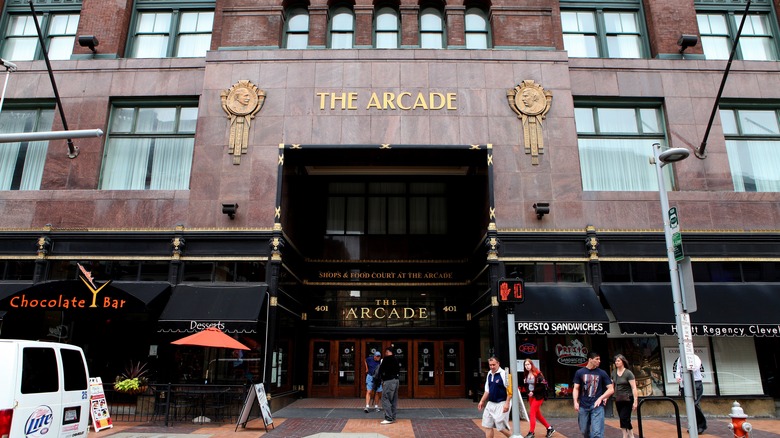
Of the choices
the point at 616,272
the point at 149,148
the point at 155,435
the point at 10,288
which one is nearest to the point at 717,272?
the point at 616,272

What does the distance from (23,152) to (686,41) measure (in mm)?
24100

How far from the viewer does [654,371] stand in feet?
51.5

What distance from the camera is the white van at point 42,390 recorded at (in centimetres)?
695

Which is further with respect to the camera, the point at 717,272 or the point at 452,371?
the point at 452,371

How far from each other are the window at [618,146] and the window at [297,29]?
10.4 metres

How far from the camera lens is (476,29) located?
19.9m

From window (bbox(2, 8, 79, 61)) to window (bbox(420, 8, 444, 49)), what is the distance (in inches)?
530

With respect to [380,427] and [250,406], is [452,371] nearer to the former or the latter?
[380,427]

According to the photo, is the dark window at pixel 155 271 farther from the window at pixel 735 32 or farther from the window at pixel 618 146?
the window at pixel 735 32

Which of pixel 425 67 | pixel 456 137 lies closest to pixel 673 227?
pixel 456 137

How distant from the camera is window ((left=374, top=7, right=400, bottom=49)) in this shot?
1977 centimetres

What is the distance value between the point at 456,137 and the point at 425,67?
288 centimetres

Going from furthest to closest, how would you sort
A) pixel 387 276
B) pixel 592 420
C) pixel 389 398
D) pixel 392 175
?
pixel 392 175, pixel 387 276, pixel 389 398, pixel 592 420

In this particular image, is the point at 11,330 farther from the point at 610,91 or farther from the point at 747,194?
the point at 747,194
